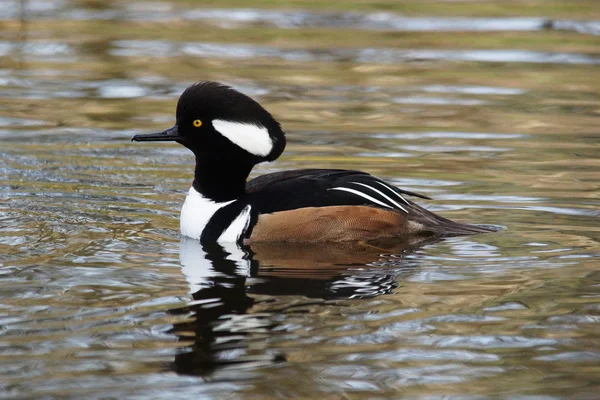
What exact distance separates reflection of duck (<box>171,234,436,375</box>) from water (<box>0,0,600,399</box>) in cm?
2

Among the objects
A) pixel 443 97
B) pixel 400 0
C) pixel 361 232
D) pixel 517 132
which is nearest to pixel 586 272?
pixel 361 232

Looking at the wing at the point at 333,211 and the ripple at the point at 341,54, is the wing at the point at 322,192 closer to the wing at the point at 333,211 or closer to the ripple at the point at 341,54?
the wing at the point at 333,211

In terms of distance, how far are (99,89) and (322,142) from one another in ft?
10.5

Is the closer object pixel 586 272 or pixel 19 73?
pixel 586 272

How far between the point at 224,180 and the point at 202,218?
0.31m

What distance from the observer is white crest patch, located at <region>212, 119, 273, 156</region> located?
Result: 25.7 ft

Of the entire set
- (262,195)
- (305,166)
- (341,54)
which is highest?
(341,54)

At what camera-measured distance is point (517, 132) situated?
10875 millimetres

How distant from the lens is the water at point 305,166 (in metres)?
5.52

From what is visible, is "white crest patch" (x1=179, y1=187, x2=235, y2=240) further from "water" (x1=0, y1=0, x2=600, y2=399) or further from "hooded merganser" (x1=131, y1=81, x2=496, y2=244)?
"water" (x1=0, y1=0, x2=600, y2=399)

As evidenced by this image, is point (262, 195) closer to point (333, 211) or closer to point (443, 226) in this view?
point (333, 211)

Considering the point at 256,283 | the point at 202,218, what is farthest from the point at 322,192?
the point at 256,283

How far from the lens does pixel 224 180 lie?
8086 mm

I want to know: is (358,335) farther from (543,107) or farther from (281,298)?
(543,107)
